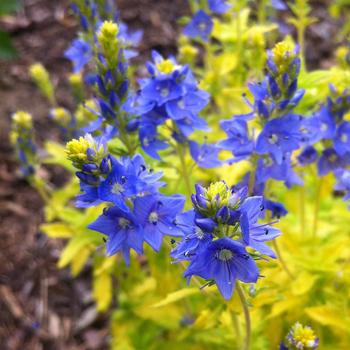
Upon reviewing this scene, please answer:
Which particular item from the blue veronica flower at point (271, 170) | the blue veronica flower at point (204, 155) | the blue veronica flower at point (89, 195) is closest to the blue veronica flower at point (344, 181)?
the blue veronica flower at point (271, 170)

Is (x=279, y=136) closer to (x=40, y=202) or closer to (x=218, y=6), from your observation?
(x=218, y=6)

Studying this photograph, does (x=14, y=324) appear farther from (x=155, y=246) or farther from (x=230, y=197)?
(x=230, y=197)

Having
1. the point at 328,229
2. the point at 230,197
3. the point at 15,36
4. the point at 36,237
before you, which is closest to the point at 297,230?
the point at 328,229

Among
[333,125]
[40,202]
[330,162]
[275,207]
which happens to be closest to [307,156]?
[330,162]

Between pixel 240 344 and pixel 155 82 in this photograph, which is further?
pixel 240 344

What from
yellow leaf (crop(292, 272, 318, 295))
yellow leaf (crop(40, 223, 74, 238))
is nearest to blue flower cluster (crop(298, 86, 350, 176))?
yellow leaf (crop(292, 272, 318, 295))

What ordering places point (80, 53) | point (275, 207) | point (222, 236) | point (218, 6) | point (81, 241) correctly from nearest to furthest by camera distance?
point (222, 236), point (275, 207), point (81, 241), point (218, 6), point (80, 53)

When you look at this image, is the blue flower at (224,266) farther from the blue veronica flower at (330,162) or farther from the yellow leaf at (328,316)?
the blue veronica flower at (330,162)
